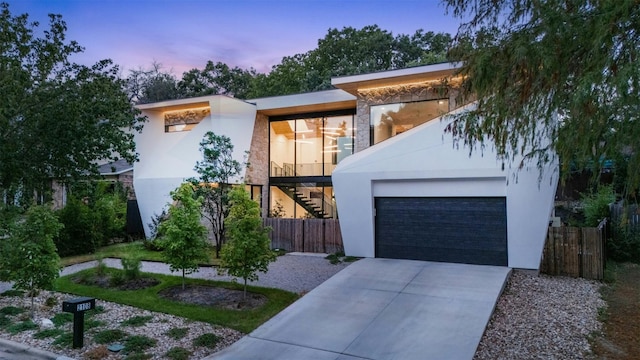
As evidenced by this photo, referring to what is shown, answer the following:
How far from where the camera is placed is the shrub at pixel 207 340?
20.7 ft

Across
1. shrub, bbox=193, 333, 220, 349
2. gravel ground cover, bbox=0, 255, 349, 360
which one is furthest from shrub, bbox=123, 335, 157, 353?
shrub, bbox=193, 333, 220, 349

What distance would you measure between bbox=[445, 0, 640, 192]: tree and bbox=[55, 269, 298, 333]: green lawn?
16.2 ft

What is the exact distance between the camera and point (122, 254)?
45.3ft

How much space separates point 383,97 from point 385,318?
31.1ft

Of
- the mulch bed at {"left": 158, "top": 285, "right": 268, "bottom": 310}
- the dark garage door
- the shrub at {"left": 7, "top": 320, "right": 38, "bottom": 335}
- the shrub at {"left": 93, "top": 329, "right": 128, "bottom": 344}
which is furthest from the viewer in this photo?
the dark garage door

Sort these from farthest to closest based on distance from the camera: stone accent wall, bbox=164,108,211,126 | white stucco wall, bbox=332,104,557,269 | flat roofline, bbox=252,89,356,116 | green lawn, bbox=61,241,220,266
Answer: stone accent wall, bbox=164,108,211,126 → flat roofline, bbox=252,89,356,116 → green lawn, bbox=61,241,220,266 → white stucco wall, bbox=332,104,557,269

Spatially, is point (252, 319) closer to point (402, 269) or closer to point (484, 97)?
point (402, 269)

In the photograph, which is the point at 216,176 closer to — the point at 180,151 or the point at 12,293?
the point at 180,151

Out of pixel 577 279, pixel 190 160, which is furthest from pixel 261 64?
pixel 577 279

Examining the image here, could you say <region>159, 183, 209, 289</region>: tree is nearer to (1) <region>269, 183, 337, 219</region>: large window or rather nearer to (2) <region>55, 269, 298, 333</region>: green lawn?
(2) <region>55, 269, 298, 333</region>: green lawn

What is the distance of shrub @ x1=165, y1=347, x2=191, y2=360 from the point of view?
5834mm

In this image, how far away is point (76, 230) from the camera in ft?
46.8

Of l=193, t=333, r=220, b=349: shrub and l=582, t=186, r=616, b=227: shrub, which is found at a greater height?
l=582, t=186, r=616, b=227: shrub

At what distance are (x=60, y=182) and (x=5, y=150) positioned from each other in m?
1.92
